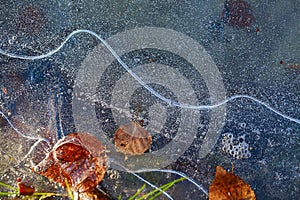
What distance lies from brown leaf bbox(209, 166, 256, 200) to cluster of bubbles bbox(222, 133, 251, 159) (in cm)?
9

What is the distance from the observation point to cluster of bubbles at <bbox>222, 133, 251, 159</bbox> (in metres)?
2.09

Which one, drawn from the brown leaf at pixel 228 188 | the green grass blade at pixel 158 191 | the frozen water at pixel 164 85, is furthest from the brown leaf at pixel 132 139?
the brown leaf at pixel 228 188

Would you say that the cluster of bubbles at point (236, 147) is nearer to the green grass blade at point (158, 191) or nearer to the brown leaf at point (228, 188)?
the brown leaf at point (228, 188)

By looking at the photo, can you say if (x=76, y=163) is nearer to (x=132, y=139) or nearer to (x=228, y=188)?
(x=132, y=139)

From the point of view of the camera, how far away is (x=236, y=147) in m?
2.09

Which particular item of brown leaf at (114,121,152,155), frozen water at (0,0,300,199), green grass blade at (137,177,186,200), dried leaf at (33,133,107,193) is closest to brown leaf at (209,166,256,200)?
frozen water at (0,0,300,199)

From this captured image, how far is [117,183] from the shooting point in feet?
6.82

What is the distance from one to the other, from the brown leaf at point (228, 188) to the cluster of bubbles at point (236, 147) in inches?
3.4

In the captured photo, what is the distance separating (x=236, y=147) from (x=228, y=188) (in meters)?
0.19

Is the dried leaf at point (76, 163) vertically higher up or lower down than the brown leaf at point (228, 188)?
higher up

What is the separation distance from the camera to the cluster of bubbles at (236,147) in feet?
6.85

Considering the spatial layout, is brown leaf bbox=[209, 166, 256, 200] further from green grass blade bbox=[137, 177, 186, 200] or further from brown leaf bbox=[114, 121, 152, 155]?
brown leaf bbox=[114, 121, 152, 155]

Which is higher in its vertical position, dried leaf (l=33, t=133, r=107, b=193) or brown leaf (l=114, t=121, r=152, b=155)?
brown leaf (l=114, t=121, r=152, b=155)

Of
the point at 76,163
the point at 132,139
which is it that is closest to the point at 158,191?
the point at 132,139
